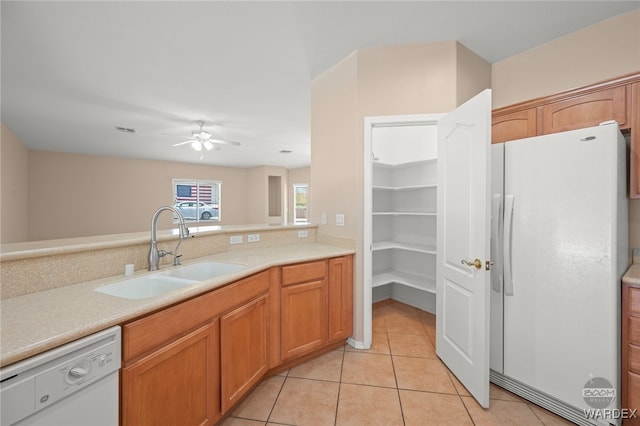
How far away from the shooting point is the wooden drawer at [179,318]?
1.00 metres

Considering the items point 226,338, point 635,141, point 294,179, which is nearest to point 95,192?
point 294,179

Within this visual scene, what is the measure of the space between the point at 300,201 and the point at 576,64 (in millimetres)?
7534

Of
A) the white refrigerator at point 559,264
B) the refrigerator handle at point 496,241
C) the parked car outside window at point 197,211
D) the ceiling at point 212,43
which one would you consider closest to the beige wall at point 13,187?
the ceiling at point 212,43

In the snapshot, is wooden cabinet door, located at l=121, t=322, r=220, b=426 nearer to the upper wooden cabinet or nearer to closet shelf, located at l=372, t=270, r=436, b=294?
closet shelf, located at l=372, t=270, r=436, b=294

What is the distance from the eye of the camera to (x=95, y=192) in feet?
21.3

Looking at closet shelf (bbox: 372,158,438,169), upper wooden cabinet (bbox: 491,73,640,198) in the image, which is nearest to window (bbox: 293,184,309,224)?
closet shelf (bbox: 372,158,438,169)

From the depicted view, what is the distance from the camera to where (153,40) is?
2.13m

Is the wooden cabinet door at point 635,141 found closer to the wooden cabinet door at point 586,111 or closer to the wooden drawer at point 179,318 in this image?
the wooden cabinet door at point 586,111

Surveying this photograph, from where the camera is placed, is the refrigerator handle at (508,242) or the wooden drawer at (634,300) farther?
the refrigerator handle at (508,242)

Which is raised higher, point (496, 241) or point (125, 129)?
point (125, 129)

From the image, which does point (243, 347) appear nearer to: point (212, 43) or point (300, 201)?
point (212, 43)

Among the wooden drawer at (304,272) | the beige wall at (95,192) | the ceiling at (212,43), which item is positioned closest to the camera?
the ceiling at (212,43)

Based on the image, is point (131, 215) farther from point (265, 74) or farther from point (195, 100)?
point (265, 74)

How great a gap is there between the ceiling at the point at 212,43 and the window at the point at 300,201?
17.1ft
